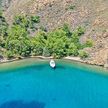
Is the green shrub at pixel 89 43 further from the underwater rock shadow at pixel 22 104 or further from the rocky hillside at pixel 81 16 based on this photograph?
the underwater rock shadow at pixel 22 104

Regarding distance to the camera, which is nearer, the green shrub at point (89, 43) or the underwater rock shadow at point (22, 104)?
the underwater rock shadow at point (22, 104)

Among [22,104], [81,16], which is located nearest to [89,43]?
[81,16]

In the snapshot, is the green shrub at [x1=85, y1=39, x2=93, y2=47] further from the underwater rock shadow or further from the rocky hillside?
the underwater rock shadow

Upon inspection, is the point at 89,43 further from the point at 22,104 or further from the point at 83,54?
the point at 22,104

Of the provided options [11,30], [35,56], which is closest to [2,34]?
[11,30]

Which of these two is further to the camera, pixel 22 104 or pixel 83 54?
pixel 83 54

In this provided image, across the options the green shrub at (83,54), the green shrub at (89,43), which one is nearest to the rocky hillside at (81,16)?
the green shrub at (89,43)

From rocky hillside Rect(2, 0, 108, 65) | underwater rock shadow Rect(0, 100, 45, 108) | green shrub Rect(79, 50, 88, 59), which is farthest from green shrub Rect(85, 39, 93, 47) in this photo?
underwater rock shadow Rect(0, 100, 45, 108)

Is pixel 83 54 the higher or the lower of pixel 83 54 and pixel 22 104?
the higher

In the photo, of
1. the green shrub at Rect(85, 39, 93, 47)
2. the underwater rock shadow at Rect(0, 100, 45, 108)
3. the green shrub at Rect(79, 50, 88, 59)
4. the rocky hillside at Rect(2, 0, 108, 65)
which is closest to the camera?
the underwater rock shadow at Rect(0, 100, 45, 108)

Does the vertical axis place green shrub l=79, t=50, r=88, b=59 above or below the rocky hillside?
below

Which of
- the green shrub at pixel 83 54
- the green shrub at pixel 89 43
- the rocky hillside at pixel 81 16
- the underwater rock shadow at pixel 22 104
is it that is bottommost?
the underwater rock shadow at pixel 22 104

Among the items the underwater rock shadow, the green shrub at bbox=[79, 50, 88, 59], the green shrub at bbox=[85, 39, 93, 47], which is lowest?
the underwater rock shadow
